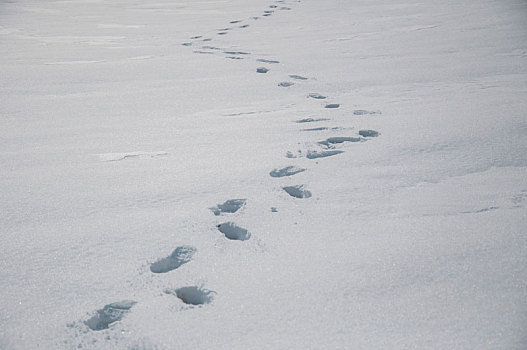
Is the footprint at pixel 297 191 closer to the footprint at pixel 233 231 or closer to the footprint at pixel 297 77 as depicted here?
the footprint at pixel 233 231

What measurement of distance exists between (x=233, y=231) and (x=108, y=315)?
1.54 ft

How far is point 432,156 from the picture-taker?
172 cm

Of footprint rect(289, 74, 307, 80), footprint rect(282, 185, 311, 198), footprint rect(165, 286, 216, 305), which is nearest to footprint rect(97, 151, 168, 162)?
footprint rect(282, 185, 311, 198)

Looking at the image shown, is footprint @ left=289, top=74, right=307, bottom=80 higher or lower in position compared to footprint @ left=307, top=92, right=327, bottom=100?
higher

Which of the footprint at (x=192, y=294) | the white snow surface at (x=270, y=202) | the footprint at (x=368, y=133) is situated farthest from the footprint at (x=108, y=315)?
the footprint at (x=368, y=133)

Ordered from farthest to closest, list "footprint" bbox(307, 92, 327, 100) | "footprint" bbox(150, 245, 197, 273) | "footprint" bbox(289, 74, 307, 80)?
"footprint" bbox(289, 74, 307, 80)
"footprint" bbox(307, 92, 327, 100)
"footprint" bbox(150, 245, 197, 273)

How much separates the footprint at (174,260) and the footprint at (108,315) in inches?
5.7

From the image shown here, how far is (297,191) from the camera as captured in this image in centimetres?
154

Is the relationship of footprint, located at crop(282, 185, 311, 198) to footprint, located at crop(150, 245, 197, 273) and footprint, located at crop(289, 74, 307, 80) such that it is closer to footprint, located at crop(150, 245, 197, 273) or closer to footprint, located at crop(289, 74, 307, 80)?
footprint, located at crop(150, 245, 197, 273)

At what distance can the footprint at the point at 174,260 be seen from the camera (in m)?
1.14

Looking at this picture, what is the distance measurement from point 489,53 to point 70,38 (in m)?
4.46

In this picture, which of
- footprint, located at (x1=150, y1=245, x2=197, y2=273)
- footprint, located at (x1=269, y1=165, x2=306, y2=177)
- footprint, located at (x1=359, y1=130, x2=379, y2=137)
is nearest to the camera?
footprint, located at (x1=150, y1=245, x2=197, y2=273)

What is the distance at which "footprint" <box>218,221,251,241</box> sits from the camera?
4.17ft

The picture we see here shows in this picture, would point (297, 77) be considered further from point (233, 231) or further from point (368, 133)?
point (233, 231)
